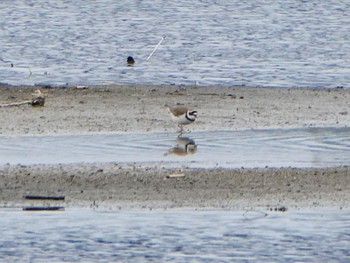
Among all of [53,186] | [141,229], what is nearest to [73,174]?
[53,186]

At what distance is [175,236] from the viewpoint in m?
9.39

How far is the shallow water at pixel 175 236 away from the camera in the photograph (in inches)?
352

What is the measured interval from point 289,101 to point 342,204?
561cm

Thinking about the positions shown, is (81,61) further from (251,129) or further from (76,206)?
(76,206)

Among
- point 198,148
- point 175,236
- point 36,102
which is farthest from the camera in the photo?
point 36,102

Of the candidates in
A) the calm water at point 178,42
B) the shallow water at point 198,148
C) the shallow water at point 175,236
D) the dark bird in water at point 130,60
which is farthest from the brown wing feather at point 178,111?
the dark bird in water at point 130,60

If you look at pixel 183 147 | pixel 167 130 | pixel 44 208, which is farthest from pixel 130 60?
pixel 44 208

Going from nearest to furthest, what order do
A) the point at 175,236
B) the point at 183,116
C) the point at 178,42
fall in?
the point at 175,236
the point at 183,116
the point at 178,42

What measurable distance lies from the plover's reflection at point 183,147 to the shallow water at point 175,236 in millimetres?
2410

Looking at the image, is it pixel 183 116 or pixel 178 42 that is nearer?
pixel 183 116

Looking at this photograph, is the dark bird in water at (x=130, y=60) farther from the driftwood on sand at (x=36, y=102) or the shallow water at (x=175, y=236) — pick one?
the shallow water at (x=175, y=236)

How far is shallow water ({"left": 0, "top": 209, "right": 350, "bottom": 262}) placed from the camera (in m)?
8.95

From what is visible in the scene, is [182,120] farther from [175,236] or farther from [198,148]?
[175,236]

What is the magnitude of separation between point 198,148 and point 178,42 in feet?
39.6
